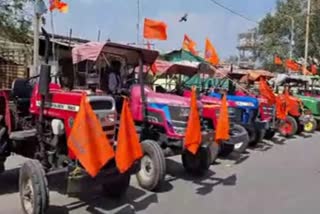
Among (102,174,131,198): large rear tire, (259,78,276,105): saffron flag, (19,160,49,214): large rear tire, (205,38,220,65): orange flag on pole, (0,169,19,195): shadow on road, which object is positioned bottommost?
(0,169,19,195): shadow on road

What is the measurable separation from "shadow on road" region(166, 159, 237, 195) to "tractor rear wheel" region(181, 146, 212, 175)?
0.40 ft

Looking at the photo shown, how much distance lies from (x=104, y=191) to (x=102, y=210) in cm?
61

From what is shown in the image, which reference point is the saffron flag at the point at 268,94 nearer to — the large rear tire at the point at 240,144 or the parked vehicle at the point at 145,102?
the large rear tire at the point at 240,144

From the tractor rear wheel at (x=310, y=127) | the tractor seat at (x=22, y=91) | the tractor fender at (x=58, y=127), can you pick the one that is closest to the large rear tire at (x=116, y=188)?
the tractor fender at (x=58, y=127)

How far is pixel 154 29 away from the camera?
586 inches

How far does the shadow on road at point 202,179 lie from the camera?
8412 mm

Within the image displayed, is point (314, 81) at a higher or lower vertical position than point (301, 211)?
higher

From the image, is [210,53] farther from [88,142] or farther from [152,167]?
[88,142]

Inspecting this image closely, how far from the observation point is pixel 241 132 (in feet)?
36.4

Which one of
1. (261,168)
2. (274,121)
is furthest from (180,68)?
(261,168)

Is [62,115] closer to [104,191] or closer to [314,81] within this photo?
[104,191]

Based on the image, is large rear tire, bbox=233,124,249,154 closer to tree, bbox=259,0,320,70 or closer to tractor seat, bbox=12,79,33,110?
tractor seat, bbox=12,79,33,110

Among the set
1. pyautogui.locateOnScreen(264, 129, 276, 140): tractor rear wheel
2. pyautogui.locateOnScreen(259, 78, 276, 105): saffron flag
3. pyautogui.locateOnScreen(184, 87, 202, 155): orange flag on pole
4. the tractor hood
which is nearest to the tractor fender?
pyautogui.locateOnScreen(184, 87, 202, 155): orange flag on pole

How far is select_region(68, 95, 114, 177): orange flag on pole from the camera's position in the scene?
5469 mm
